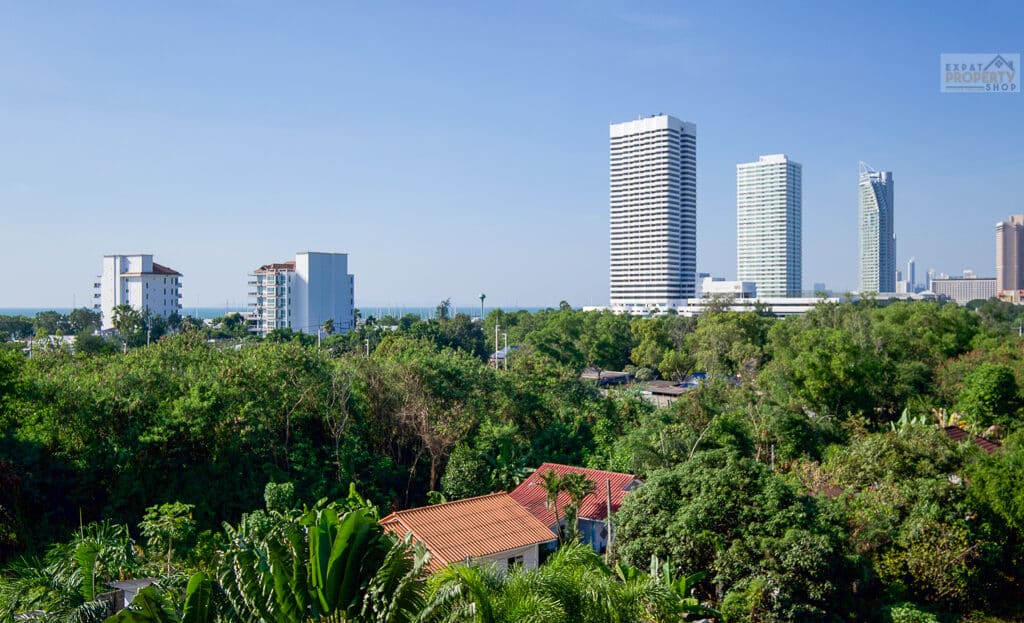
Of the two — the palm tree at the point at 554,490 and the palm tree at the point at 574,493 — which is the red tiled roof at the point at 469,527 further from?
the palm tree at the point at 574,493

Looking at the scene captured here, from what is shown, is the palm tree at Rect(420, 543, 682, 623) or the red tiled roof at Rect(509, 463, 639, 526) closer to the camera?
the palm tree at Rect(420, 543, 682, 623)

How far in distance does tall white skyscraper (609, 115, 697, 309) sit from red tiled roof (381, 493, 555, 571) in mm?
78270

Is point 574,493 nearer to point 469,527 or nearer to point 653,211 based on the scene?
point 469,527

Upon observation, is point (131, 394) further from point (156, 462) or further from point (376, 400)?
point (376, 400)

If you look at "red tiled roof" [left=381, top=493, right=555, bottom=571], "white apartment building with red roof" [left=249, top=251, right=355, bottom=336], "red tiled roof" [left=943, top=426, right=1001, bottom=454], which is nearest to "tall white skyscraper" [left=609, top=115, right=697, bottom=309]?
"white apartment building with red roof" [left=249, top=251, right=355, bottom=336]

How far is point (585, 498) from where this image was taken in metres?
16.0

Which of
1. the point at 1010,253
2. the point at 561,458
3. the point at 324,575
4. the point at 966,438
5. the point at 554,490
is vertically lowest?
the point at 561,458

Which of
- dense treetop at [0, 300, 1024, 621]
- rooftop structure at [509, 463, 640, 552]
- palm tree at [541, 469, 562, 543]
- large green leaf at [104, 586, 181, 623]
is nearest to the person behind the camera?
large green leaf at [104, 586, 181, 623]

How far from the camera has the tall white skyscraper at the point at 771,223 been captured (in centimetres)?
11094

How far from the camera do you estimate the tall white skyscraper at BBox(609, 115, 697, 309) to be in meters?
90.3

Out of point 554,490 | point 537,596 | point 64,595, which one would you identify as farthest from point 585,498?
point 64,595

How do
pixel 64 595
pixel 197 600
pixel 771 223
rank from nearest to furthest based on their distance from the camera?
pixel 197 600 < pixel 64 595 < pixel 771 223

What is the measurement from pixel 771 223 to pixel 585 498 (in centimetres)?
10426

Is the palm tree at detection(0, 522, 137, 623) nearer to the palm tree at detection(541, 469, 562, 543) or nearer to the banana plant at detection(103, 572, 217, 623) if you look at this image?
the banana plant at detection(103, 572, 217, 623)
